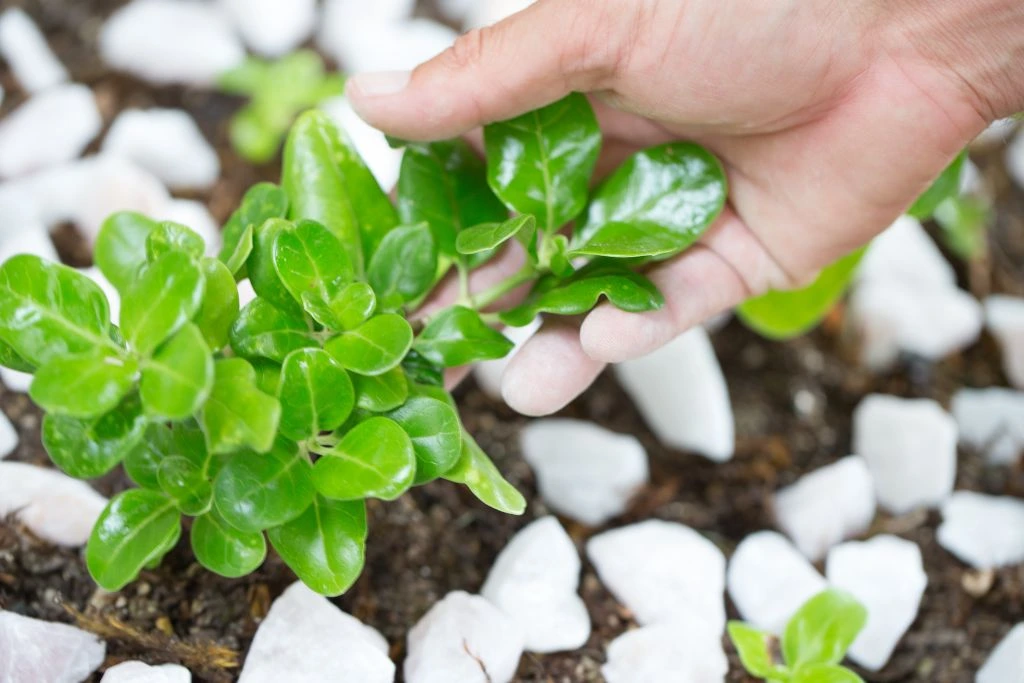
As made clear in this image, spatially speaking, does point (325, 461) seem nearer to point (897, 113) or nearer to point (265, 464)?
point (265, 464)

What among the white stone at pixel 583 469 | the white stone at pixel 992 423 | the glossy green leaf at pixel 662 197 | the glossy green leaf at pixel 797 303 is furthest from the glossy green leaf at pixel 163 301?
the white stone at pixel 992 423

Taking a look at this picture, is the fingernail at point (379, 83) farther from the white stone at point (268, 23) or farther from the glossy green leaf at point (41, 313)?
the white stone at point (268, 23)

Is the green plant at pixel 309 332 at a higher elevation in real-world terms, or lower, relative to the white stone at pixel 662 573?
higher

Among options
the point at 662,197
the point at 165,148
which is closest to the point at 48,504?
the point at 165,148

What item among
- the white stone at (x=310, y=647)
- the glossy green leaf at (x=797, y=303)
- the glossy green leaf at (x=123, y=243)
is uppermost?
the glossy green leaf at (x=123, y=243)

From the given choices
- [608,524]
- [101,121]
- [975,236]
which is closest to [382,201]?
[608,524]

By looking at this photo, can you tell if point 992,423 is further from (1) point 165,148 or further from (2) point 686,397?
(1) point 165,148

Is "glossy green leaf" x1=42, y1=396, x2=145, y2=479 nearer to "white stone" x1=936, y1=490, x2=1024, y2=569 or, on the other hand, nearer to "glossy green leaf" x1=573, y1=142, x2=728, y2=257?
"glossy green leaf" x1=573, y1=142, x2=728, y2=257
